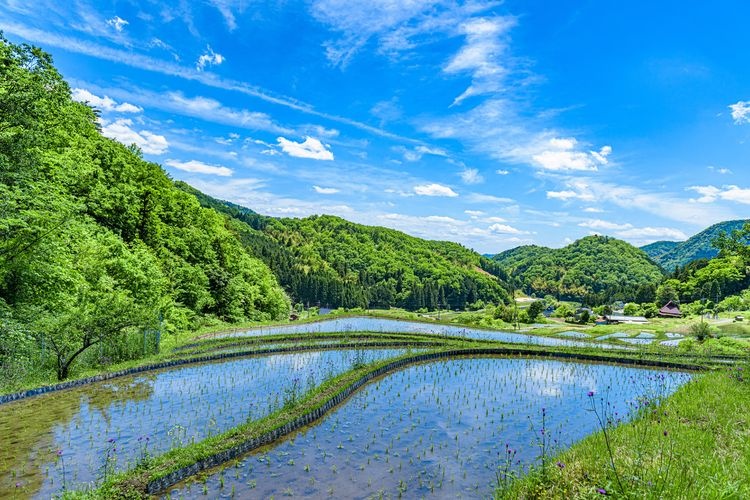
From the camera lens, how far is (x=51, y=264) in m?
17.5

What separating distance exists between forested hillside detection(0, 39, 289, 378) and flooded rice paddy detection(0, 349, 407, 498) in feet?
9.14

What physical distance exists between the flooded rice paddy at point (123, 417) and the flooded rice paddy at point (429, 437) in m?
2.33

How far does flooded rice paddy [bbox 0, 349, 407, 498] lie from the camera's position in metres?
8.77

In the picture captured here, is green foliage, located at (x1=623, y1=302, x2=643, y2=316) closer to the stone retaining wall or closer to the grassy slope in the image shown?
the stone retaining wall

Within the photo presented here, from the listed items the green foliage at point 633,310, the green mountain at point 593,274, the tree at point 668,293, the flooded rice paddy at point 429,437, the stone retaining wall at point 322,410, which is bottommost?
the flooded rice paddy at point 429,437

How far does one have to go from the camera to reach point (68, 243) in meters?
22.0

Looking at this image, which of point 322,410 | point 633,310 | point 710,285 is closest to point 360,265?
point 633,310

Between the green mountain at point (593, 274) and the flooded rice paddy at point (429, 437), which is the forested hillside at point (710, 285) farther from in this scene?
the flooded rice paddy at point (429, 437)

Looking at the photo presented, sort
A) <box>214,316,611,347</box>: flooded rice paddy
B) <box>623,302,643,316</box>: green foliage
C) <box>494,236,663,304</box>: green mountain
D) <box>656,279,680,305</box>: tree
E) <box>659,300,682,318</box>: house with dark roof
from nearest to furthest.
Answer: <box>214,316,611,347</box>: flooded rice paddy < <box>659,300,682,318</box>: house with dark roof < <box>623,302,643,316</box>: green foliage < <box>656,279,680,305</box>: tree < <box>494,236,663,304</box>: green mountain

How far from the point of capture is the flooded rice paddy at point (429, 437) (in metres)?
8.48

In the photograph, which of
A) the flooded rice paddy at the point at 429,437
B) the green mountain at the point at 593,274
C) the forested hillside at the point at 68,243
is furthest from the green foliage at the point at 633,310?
the forested hillside at the point at 68,243

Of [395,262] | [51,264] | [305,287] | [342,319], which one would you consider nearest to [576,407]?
[51,264]

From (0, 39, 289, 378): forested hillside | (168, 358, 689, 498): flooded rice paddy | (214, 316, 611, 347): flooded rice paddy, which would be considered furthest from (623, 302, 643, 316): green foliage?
(0, 39, 289, 378): forested hillside

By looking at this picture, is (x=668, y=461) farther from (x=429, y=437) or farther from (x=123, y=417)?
(x=123, y=417)
